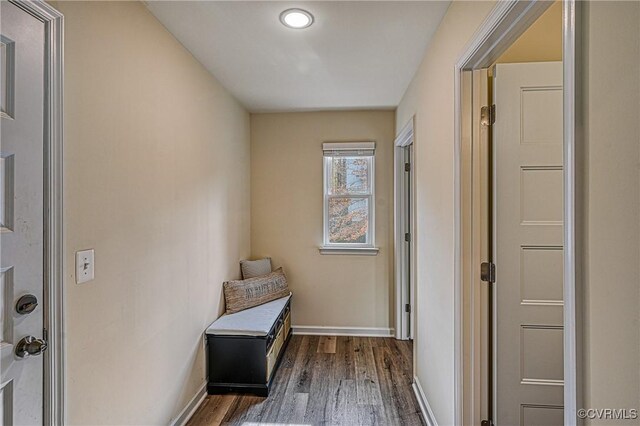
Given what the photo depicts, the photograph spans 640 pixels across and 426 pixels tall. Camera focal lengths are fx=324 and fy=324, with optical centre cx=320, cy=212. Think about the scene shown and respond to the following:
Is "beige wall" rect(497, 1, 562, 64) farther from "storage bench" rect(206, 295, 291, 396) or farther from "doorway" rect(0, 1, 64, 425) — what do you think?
"storage bench" rect(206, 295, 291, 396)

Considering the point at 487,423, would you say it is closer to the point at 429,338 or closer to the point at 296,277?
the point at 429,338

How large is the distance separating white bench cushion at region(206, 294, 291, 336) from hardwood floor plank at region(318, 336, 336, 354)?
2.19 ft

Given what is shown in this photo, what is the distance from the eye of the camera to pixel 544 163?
150 centimetres

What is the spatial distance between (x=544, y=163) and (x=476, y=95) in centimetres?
45

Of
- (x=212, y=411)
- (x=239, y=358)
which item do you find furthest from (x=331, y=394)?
(x=212, y=411)

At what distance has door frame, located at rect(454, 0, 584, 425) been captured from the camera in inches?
30.5

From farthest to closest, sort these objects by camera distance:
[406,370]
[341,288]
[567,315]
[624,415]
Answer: [341,288], [406,370], [567,315], [624,415]

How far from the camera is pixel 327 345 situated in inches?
129

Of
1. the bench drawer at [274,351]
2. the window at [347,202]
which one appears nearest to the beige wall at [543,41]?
the window at [347,202]

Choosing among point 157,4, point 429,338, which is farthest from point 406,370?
point 157,4

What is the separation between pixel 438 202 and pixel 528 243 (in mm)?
520

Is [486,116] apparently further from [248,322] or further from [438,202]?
[248,322]

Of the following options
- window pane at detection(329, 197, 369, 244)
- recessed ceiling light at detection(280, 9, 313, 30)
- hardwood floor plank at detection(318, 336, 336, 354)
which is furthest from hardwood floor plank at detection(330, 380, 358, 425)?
recessed ceiling light at detection(280, 9, 313, 30)

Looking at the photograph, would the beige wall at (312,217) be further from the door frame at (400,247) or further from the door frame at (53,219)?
the door frame at (53,219)
